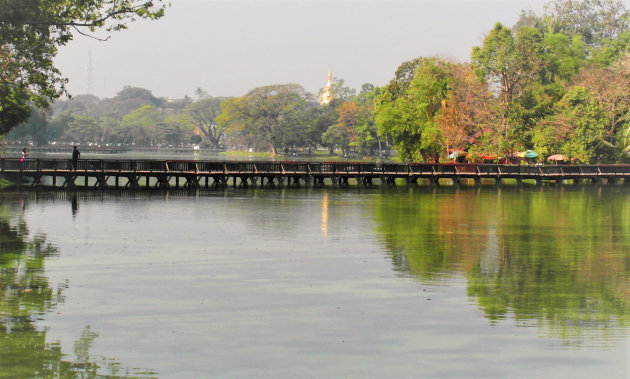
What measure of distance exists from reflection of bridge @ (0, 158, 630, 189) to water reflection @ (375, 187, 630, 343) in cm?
1959

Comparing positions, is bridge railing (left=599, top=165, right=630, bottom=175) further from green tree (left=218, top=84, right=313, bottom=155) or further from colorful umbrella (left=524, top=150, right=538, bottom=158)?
green tree (left=218, top=84, right=313, bottom=155)

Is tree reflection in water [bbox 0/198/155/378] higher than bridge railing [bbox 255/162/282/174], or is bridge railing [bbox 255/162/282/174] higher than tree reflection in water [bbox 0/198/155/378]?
bridge railing [bbox 255/162/282/174]

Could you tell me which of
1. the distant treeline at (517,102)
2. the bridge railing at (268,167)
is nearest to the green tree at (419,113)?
the distant treeline at (517,102)

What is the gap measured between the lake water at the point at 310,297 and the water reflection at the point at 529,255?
0.08m

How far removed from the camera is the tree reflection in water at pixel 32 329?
1195 centimetres

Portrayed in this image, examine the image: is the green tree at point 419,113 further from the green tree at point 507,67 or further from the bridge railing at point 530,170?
the bridge railing at point 530,170

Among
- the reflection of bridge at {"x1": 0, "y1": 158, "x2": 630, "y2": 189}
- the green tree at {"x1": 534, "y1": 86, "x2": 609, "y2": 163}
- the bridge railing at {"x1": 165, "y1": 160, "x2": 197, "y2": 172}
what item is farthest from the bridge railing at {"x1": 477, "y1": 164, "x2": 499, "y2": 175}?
the bridge railing at {"x1": 165, "y1": 160, "x2": 197, "y2": 172}

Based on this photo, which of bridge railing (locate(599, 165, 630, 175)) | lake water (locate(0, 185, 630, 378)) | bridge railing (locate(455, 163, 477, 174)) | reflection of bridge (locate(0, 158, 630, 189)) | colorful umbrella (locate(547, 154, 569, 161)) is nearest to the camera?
lake water (locate(0, 185, 630, 378))

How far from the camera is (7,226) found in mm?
30188

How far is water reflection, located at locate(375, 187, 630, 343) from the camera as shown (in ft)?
53.8

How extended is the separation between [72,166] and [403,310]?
43.5 meters

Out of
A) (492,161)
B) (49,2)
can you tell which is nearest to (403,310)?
(49,2)

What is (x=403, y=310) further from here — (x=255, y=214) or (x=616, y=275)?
(x=255, y=214)

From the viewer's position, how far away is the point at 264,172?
64.9 m
